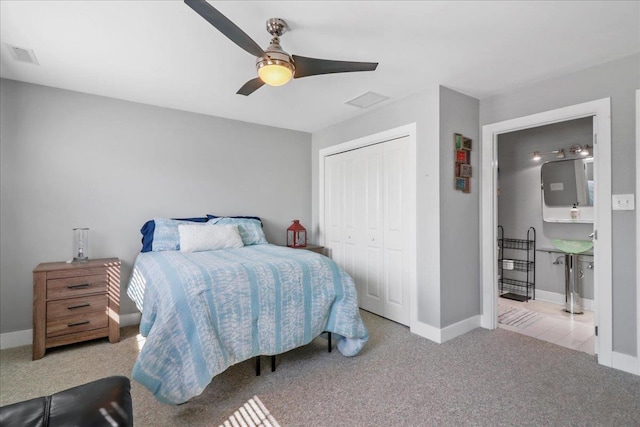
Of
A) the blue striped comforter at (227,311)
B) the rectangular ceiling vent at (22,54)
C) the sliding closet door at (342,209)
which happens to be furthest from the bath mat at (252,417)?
the rectangular ceiling vent at (22,54)

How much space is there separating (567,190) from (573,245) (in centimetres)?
77

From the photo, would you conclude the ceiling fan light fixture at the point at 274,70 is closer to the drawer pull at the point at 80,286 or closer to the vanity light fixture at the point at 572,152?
the drawer pull at the point at 80,286

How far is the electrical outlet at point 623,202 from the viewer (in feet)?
7.52

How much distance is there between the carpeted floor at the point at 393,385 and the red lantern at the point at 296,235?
1613 mm

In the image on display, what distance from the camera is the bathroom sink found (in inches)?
144

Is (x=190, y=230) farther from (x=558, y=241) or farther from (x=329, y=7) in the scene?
(x=558, y=241)

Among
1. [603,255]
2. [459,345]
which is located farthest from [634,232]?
[459,345]

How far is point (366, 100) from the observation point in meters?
3.25

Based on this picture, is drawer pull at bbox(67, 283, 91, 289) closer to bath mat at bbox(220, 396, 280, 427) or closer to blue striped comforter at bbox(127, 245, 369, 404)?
blue striped comforter at bbox(127, 245, 369, 404)

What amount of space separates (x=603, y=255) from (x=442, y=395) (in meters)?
1.73

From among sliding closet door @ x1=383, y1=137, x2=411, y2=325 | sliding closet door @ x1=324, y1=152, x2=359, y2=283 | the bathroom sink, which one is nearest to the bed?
sliding closet door @ x1=383, y1=137, x2=411, y2=325

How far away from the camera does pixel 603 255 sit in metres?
2.42

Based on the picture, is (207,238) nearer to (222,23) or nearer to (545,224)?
(222,23)

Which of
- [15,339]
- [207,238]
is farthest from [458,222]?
[15,339]
